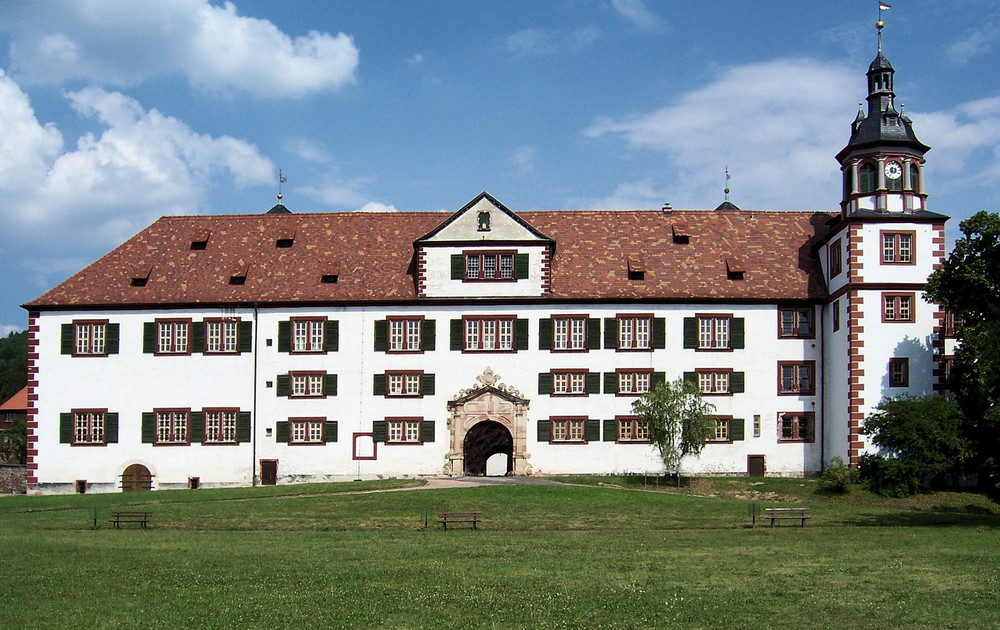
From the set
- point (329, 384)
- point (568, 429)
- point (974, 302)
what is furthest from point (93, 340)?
point (974, 302)

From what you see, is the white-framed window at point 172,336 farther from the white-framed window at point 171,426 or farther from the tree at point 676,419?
the tree at point 676,419

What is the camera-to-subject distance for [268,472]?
178 feet

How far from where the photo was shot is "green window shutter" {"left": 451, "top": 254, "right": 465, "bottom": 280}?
54438 millimetres

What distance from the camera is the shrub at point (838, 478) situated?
48031 millimetres

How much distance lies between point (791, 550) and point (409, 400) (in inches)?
1095

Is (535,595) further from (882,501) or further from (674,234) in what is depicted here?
(674,234)

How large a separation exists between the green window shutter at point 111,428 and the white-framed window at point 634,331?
987 inches

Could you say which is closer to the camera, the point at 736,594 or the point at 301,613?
the point at 301,613

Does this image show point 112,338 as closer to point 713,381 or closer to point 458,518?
point 458,518

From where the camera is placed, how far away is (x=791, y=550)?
29297 millimetres

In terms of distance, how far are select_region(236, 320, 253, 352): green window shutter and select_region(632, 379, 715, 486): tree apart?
757 inches

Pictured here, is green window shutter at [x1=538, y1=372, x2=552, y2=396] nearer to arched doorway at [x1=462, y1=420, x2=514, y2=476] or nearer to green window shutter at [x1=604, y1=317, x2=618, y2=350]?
arched doorway at [x1=462, y1=420, x2=514, y2=476]

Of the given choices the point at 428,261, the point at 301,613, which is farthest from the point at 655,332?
the point at 301,613

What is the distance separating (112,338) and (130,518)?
18.9 metres
